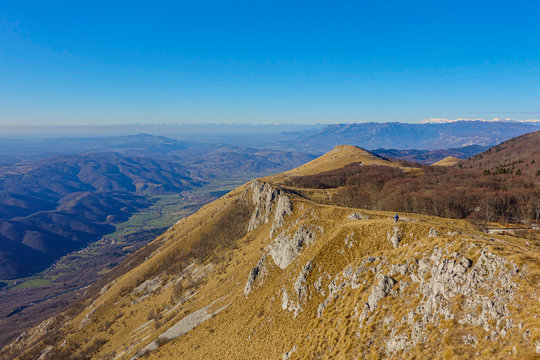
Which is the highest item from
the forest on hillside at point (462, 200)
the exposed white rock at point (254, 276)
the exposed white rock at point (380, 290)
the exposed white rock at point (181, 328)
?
the exposed white rock at point (380, 290)

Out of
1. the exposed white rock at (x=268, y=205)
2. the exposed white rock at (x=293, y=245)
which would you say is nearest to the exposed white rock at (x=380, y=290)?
the exposed white rock at (x=293, y=245)

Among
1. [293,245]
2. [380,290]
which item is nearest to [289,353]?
[380,290]

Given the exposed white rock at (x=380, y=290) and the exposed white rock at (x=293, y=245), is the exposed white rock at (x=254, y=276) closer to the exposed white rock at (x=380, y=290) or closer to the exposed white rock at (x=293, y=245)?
the exposed white rock at (x=293, y=245)

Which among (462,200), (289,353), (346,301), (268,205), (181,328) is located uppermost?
(346,301)

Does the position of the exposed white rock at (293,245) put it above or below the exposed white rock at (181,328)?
above

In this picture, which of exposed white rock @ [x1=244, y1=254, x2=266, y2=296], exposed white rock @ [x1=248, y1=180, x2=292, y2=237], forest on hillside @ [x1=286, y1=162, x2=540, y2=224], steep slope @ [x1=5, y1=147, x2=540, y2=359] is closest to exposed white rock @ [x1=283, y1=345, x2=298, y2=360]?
steep slope @ [x1=5, y1=147, x2=540, y2=359]

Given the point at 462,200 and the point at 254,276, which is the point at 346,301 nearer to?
the point at 254,276

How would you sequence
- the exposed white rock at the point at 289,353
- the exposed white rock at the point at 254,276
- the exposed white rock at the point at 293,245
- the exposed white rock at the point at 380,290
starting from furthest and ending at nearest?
the exposed white rock at the point at 254,276 → the exposed white rock at the point at 293,245 → the exposed white rock at the point at 289,353 → the exposed white rock at the point at 380,290

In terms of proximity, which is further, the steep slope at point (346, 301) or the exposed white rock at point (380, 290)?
the exposed white rock at point (380, 290)

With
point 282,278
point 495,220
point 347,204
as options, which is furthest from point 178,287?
point 495,220

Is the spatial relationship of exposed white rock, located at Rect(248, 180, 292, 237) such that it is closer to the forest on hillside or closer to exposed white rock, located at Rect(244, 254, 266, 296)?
exposed white rock, located at Rect(244, 254, 266, 296)
